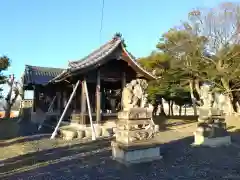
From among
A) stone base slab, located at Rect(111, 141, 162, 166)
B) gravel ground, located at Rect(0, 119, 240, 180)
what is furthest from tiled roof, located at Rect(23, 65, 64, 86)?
stone base slab, located at Rect(111, 141, 162, 166)

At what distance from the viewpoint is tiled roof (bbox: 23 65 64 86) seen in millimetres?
20288

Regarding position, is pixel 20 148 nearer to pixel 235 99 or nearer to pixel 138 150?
pixel 138 150

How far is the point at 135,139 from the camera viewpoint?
24.3 ft

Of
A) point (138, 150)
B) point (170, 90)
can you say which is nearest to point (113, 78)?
point (138, 150)

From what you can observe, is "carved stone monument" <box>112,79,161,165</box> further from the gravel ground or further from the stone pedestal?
the stone pedestal

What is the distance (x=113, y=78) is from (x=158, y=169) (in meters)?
8.96

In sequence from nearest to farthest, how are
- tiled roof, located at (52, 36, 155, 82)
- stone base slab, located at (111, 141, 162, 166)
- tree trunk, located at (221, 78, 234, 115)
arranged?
→ stone base slab, located at (111, 141, 162, 166) < tiled roof, located at (52, 36, 155, 82) < tree trunk, located at (221, 78, 234, 115)

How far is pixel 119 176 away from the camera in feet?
19.6

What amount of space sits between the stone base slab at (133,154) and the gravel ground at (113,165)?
232 mm

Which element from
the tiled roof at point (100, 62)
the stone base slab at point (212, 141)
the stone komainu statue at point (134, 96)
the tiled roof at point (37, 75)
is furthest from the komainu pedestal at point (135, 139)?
the tiled roof at point (37, 75)

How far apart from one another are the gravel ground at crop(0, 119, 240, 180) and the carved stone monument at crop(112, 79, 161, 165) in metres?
0.33

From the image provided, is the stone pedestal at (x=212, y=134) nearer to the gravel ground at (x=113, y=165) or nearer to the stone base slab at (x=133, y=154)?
the gravel ground at (x=113, y=165)

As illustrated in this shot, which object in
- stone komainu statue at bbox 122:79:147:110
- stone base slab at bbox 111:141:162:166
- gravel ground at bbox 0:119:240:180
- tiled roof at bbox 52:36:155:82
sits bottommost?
gravel ground at bbox 0:119:240:180

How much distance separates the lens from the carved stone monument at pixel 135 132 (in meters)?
7.19
